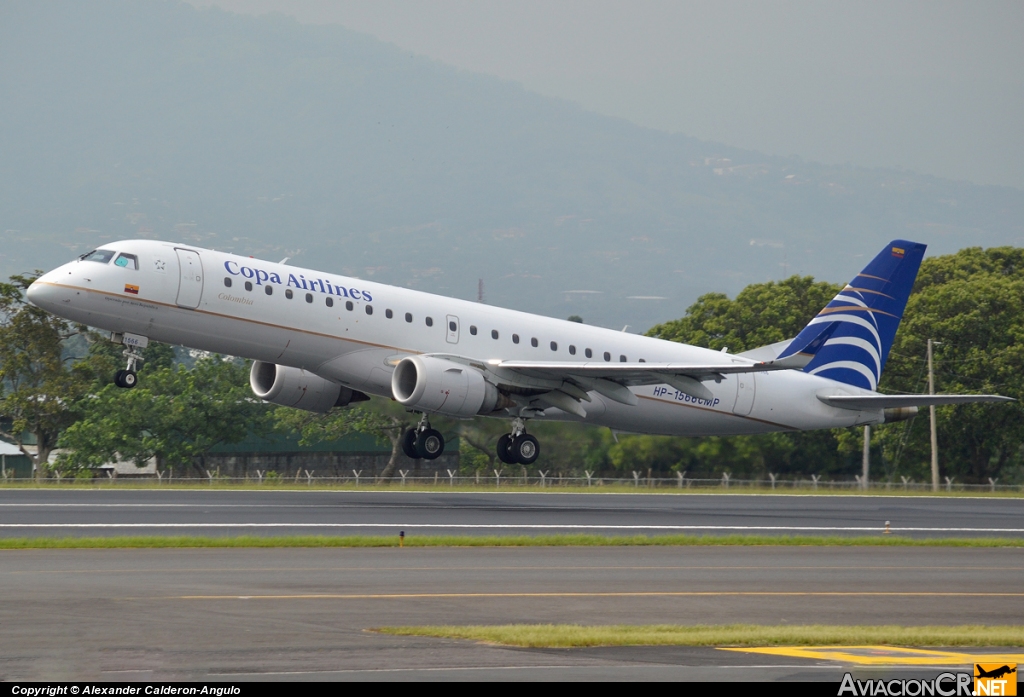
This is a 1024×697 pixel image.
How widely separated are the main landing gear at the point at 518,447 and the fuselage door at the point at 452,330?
10.4 ft

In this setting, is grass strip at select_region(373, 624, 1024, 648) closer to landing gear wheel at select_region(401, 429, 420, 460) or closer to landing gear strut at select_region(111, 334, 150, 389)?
landing gear strut at select_region(111, 334, 150, 389)

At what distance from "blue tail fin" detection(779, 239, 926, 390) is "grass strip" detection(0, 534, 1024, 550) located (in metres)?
14.7

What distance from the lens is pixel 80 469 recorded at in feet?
213

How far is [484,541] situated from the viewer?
24.8 meters

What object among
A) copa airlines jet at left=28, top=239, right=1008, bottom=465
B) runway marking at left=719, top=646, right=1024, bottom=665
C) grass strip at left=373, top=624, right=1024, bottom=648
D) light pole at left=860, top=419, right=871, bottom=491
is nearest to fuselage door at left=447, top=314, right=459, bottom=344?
copa airlines jet at left=28, top=239, right=1008, bottom=465

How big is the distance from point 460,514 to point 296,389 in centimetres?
831

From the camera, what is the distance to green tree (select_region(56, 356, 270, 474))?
66.4 metres

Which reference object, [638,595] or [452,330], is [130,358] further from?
[638,595]

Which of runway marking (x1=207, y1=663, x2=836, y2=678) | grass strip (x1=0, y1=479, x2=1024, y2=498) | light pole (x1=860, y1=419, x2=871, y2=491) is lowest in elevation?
runway marking (x1=207, y1=663, x2=836, y2=678)

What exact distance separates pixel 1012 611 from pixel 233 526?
16.7 metres

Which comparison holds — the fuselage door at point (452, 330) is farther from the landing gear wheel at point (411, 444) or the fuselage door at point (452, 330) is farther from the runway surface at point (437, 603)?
the runway surface at point (437, 603)

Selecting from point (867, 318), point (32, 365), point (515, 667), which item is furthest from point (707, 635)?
point (32, 365)

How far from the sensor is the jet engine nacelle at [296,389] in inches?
1503

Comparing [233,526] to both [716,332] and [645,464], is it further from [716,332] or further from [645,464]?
[716,332]
